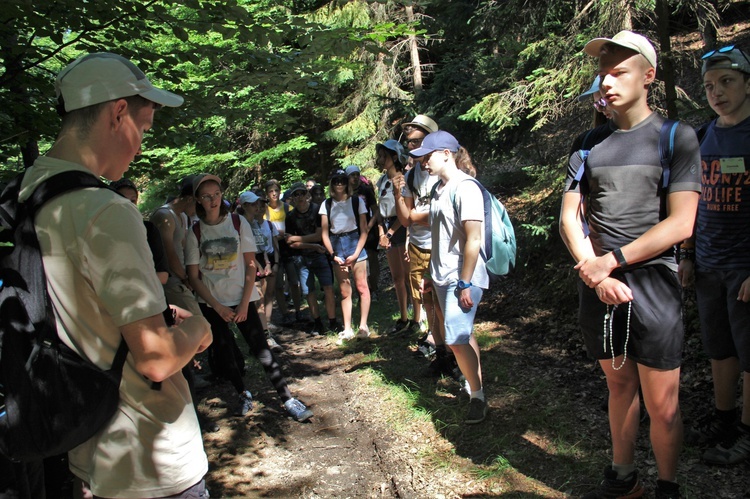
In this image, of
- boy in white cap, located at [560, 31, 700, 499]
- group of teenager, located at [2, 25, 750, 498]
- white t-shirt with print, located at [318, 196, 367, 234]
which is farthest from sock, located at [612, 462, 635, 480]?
white t-shirt with print, located at [318, 196, 367, 234]

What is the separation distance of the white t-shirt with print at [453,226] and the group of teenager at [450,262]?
0.01 meters

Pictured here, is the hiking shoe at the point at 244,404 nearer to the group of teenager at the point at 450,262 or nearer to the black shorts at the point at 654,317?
the group of teenager at the point at 450,262

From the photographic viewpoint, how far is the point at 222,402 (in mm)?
5895

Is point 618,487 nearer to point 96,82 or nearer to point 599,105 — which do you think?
point 599,105

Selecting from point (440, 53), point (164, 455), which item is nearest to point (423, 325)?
point (164, 455)

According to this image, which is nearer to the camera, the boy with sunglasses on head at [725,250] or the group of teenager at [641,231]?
the group of teenager at [641,231]

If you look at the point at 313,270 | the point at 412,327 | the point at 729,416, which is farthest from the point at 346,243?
the point at 729,416

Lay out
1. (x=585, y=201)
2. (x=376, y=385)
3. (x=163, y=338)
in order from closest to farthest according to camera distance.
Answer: (x=163, y=338) → (x=585, y=201) → (x=376, y=385)

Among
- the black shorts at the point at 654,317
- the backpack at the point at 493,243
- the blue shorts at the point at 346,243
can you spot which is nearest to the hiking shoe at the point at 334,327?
the blue shorts at the point at 346,243

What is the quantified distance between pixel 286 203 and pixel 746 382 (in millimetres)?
8113

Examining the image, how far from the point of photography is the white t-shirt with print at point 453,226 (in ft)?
13.6

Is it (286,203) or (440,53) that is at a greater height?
(440,53)

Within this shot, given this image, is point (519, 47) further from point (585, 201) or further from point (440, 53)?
point (440, 53)

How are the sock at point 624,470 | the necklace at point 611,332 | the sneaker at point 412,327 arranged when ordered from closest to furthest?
the necklace at point 611,332
the sock at point 624,470
the sneaker at point 412,327
